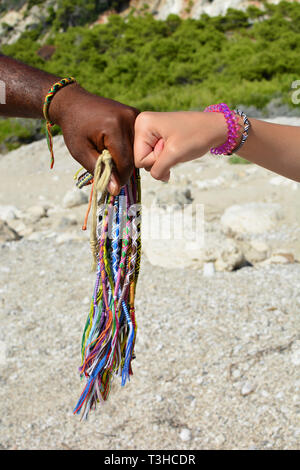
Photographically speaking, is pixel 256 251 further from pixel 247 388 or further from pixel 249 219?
pixel 247 388

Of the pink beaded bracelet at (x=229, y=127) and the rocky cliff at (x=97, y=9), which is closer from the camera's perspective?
the pink beaded bracelet at (x=229, y=127)

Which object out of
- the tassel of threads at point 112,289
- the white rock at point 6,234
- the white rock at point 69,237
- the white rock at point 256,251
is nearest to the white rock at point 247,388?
the tassel of threads at point 112,289

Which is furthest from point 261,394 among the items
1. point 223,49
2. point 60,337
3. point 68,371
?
point 223,49

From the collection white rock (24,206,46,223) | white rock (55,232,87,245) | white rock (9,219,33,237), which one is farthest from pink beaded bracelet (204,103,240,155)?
white rock (24,206,46,223)

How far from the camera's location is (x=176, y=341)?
2615mm

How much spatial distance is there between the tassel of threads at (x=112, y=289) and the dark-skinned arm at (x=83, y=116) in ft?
0.41

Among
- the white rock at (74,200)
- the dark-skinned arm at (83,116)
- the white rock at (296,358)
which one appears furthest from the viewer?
the white rock at (74,200)

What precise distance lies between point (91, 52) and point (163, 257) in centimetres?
1659

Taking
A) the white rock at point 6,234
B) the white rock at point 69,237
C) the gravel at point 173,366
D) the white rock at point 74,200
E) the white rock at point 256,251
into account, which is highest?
the gravel at point 173,366

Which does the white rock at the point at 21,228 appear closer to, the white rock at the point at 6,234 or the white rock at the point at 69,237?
the white rock at the point at 6,234

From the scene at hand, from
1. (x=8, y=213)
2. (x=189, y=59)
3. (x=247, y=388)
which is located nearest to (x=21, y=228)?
(x=8, y=213)

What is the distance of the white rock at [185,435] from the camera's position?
6.63 feet

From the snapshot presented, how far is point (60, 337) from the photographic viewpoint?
2.80 m

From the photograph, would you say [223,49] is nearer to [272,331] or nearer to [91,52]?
[91,52]
